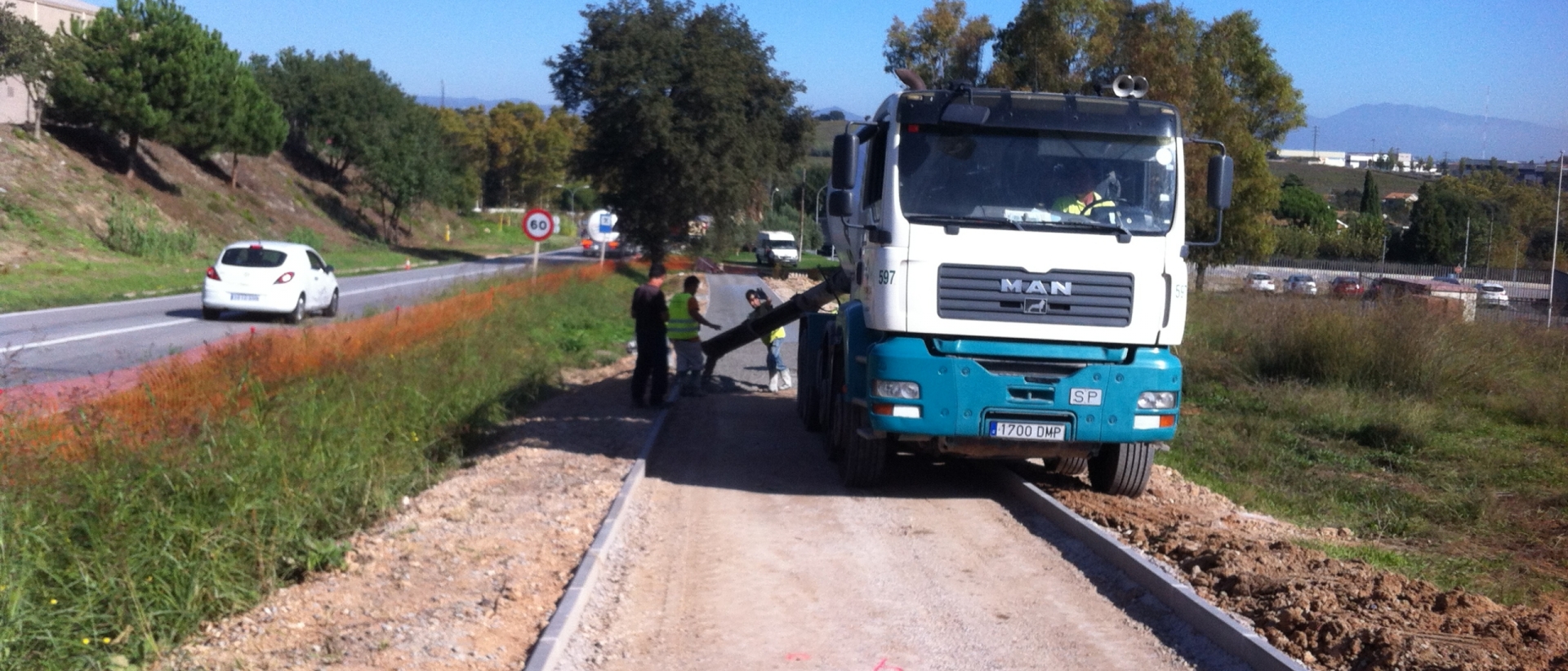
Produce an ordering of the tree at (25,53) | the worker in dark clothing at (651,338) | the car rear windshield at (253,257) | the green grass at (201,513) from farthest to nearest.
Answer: the tree at (25,53) → the car rear windshield at (253,257) → the worker in dark clothing at (651,338) → the green grass at (201,513)

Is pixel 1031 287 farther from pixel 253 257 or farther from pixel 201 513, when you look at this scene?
pixel 253 257

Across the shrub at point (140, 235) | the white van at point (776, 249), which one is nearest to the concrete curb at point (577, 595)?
the shrub at point (140, 235)

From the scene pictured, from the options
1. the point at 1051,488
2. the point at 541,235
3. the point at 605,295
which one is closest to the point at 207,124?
the point at 605,295

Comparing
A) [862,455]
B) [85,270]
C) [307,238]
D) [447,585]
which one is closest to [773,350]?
[862,455]

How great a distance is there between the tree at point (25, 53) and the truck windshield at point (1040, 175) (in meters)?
36.5

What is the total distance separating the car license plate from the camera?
29.3 ft

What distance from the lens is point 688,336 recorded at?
49.2 ft

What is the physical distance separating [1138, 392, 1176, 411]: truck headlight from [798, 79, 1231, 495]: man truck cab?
0.01m

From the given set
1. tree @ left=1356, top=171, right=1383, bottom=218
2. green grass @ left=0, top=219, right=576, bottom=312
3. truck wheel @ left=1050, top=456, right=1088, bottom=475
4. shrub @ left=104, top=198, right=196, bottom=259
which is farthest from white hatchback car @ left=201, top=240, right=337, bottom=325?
tree @ left=1356, top=171, right=1383, bottom=218

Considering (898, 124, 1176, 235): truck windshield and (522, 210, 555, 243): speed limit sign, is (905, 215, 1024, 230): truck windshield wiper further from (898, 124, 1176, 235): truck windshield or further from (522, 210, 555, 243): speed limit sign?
A: (522, 210, 555, 243): speed limit sign

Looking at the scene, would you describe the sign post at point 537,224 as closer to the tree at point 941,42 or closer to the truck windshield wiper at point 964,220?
the tree at point 941,42

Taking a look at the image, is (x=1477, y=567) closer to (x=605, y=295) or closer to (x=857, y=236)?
(x=857, y=236)

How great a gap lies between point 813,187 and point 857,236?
61.7 metres

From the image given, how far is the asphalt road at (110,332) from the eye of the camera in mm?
14680
